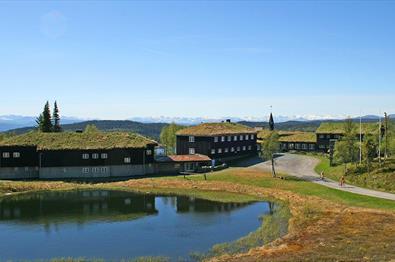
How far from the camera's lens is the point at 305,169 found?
76312 mm

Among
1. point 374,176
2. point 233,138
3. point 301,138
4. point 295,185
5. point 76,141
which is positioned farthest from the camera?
point 301,138

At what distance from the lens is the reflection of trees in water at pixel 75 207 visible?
4675 centimetres

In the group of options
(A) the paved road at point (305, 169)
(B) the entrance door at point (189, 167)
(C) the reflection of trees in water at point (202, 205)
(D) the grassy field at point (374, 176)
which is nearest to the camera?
(C) the reflection of trees in water at point (202, 205)

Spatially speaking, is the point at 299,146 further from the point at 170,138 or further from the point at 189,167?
the point at 189,167

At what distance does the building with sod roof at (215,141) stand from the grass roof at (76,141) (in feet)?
42.3

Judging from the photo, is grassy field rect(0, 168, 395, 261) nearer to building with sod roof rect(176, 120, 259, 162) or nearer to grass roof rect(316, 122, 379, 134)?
building with sod roof rect(176, 120, 259, 162)

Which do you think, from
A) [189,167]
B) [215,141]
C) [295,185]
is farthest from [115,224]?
[215,141]

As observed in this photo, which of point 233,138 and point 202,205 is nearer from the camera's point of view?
point 202,205

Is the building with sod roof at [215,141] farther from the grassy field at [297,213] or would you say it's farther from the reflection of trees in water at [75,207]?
the reflection of trees in water at [75,207]

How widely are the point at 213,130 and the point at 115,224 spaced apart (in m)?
45.7

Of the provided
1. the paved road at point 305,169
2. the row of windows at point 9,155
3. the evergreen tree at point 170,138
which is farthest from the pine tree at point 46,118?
the paved road at point 305,169

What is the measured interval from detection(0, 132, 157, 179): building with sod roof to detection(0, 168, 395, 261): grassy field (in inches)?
197

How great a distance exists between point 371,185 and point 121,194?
3420 cm

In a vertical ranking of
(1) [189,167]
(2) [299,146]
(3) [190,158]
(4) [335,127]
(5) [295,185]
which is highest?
(4) [335,127]
